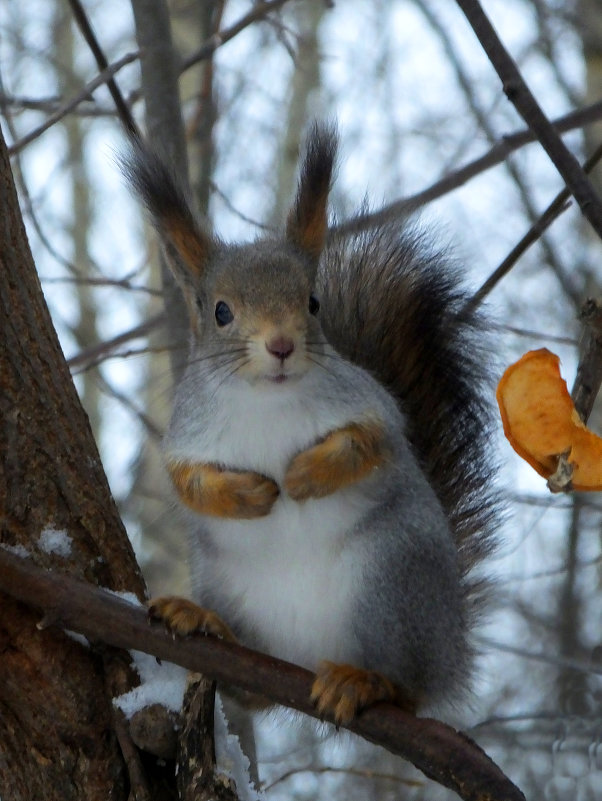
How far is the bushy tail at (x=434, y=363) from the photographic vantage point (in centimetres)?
210

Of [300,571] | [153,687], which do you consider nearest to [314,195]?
[300,571]

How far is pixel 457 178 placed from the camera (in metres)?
2.20

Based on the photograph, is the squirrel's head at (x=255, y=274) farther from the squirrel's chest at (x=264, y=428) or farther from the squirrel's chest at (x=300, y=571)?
the squirrel's chest at (x=300, y=571)

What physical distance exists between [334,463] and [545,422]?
Answer: 0.42m

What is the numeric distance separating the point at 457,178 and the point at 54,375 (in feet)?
3.27

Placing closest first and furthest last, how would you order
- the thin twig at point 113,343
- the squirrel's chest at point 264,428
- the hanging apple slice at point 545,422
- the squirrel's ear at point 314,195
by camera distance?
the hanging apple slice at point 545,422 < the squirrel's chest at point 264,428 < the squirrel's ear at point 314,195 < the thin twig at point 113,343

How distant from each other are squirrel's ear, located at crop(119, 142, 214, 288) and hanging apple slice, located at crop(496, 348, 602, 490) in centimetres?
70

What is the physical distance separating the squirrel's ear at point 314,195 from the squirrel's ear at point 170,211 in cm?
15

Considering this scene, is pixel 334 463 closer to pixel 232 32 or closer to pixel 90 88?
pixel 90 88

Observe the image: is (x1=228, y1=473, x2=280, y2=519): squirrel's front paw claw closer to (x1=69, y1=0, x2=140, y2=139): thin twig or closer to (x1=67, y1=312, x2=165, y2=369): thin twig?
(x1=69, y1=0, x2=140, y2=139): thin twig

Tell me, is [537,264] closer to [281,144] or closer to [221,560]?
[281,144]

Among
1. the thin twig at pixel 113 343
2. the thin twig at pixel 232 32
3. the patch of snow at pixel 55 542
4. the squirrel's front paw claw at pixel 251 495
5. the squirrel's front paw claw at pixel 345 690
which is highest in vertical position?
the thin twig at pixel 232 32

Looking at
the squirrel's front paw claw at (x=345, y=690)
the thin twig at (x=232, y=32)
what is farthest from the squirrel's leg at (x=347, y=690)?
the thin twig at (x=232, y=32)

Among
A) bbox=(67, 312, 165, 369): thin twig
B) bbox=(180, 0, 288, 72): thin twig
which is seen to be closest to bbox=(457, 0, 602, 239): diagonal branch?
bbox=(180, 0, 288, 72): thin twig
